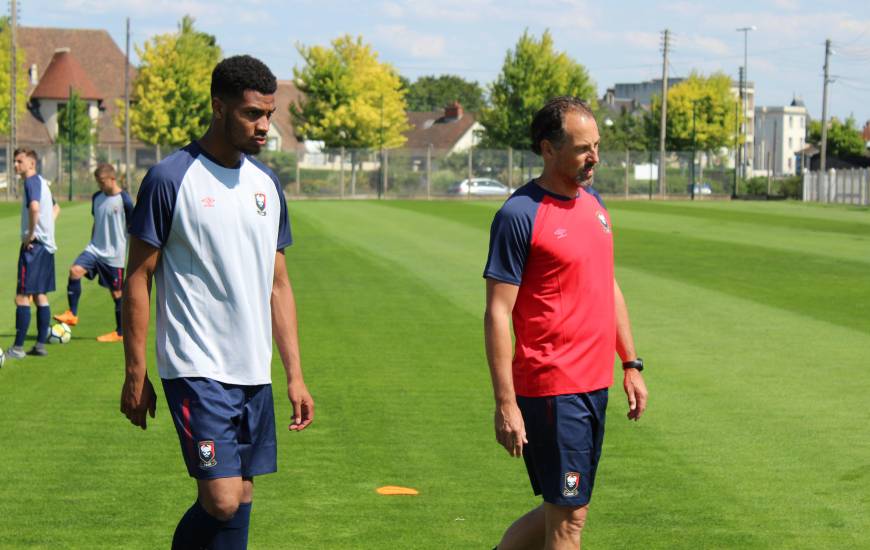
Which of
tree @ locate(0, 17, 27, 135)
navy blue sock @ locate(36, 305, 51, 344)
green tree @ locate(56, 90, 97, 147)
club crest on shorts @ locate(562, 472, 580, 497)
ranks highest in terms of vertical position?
tree @ locate(0, 17, 27, 135)

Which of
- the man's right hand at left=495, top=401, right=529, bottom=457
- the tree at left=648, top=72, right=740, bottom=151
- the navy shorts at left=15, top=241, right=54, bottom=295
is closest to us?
the man's right hand at left=495, top=401, right=529, bottom=457

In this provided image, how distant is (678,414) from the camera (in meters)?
9.21

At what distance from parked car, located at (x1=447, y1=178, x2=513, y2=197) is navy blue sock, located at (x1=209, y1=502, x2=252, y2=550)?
→ 59666 mm

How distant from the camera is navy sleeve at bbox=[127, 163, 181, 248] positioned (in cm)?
460

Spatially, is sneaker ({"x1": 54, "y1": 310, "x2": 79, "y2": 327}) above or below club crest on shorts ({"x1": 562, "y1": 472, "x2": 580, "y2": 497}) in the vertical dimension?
below

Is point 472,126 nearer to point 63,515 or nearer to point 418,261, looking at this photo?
point 418,261

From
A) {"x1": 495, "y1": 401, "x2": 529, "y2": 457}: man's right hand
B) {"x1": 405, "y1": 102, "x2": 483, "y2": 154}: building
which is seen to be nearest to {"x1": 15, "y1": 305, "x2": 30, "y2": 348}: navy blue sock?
{"x1": 495, "y1": 401, "x2": 529, "y2": 457}: man's right hand

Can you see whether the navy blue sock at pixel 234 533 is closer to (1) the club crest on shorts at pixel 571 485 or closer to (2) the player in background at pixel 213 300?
(2) the player in background at pixel 213 300

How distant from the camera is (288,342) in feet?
16.6

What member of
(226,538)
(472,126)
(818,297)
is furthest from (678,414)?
(472,126)

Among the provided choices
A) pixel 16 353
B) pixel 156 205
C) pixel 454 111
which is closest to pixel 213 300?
pixel 156 205

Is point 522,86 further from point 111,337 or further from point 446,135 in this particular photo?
point 111,337

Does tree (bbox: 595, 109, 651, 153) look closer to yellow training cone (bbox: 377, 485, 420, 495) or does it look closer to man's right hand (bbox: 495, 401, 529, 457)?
yellow training cone (bbox: 377, 485, 420, 495)

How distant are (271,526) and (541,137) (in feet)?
8.72
